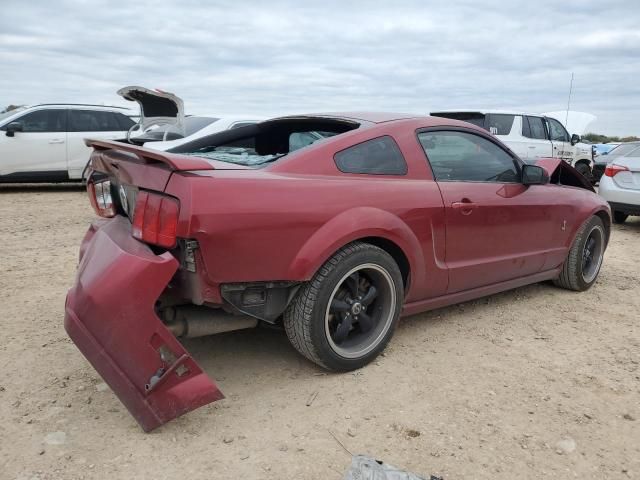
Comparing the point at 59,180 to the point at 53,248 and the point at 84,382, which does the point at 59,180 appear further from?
the point at 84,382

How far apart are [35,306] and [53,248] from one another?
192cm

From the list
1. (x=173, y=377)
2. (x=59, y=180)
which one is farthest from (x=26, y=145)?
(x=173, y=377)

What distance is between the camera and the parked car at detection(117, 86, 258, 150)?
6684 millimetres

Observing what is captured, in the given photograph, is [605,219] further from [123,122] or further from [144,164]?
[123,122]

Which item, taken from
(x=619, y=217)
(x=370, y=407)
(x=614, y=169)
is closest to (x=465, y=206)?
(x=370, y=407)

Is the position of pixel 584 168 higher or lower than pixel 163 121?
lower

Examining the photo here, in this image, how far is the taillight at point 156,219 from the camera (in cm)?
247

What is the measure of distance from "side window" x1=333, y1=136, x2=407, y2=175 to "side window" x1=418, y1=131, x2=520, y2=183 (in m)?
0.28

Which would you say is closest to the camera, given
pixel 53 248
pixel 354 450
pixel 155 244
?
pixel 354 450

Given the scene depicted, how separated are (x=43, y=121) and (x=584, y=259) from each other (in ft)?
31.0

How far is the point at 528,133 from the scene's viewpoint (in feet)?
40.7

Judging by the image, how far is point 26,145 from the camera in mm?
9828

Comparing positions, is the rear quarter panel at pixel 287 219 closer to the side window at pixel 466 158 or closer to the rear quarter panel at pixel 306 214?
the rear quarter panel at pixel 306 214

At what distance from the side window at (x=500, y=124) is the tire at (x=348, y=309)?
9.67 meters
